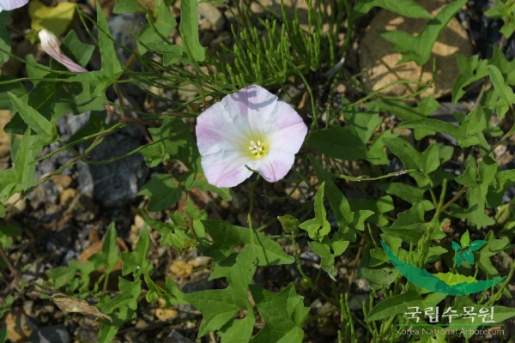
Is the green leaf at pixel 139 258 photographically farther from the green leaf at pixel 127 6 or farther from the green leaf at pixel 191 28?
the green leaf at pixel 127 6

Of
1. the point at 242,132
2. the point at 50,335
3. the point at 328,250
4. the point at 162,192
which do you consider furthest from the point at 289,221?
the point at 50,335

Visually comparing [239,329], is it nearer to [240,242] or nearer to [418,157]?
[240,242]

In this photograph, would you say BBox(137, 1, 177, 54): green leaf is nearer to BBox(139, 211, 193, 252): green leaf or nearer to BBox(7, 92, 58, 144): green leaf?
BBox(7, 92, 58, 144): green leaf

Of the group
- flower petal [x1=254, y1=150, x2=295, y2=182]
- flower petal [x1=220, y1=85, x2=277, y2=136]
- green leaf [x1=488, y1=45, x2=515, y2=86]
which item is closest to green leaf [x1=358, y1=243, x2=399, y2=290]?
flower petal [x1=254, y1=150, x2=295, y2=182]

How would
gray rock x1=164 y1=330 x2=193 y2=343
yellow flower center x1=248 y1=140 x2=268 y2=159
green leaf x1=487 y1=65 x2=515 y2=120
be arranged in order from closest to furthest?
green leaf x1=487 y1=65 x2=515 y2=120, yellow flower center x1=248 y1=140 x2=268 y2=159, gray rock x1=164 y1=330 x2=193 y2=343

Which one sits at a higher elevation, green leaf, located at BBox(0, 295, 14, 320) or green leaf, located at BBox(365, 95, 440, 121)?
green leaf, located at BBox(365, 95, 440, 121)
